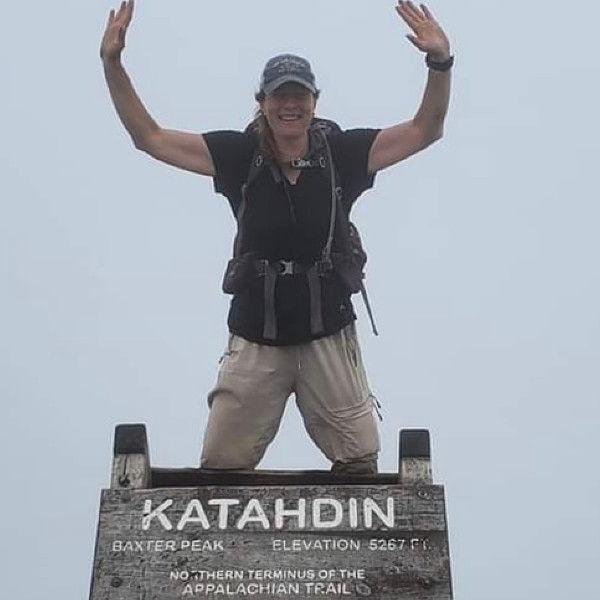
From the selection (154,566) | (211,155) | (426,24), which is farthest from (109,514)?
(426,24)

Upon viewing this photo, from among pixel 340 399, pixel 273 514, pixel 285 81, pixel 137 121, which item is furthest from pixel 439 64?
pixel 273 514

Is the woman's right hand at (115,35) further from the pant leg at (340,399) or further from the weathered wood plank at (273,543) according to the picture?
the weathered wood plank at (273,543)

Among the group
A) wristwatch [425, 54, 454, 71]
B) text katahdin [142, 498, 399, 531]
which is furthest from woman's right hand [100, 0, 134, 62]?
text katahdin [142, 498, 399, 531]

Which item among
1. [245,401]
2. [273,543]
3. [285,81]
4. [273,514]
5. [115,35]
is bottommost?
[273,543]

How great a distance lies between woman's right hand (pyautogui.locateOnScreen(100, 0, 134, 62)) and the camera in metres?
5.80

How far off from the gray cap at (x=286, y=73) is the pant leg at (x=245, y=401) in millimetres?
1407

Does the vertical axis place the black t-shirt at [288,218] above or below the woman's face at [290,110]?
below

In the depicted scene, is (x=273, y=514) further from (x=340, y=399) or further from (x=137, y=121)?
(x=137, y=121)

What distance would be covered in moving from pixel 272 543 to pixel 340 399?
1.53 m

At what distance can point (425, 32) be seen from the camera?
19.2 feet

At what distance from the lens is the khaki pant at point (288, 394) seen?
6066mm

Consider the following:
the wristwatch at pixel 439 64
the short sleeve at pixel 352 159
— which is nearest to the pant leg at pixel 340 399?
the short sleeve at pixel 352 159

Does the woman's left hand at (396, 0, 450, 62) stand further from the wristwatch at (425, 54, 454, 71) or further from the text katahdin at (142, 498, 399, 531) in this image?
the text katahdin at (142, 498, 399, 531)

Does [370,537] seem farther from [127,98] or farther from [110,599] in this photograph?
[127,98]
